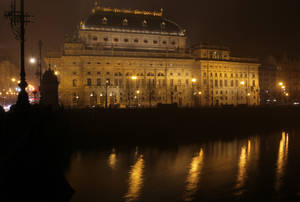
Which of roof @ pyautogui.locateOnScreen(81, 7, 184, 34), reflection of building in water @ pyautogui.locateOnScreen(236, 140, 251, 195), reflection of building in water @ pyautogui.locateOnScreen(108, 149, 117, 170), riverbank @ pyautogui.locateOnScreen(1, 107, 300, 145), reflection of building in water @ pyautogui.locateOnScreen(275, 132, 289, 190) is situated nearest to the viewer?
reflection of building in water @ pyautogui.locateOnScreen(236, 140, 251, 195)

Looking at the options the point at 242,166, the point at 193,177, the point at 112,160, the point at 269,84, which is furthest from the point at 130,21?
the point at 193,177

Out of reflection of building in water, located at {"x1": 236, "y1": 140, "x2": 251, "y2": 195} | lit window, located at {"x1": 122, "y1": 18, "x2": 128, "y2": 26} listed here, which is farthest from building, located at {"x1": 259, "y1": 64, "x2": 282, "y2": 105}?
reflection of building in water, located at {"x1": 236, "y1": 140, "x2": 251, "y2": 195}

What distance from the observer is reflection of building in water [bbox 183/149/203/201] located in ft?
85.7

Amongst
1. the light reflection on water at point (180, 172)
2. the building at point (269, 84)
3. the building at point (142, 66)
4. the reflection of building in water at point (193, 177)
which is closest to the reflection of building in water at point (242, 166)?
the light reflection on water at point (180, 172)

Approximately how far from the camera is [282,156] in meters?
41.5

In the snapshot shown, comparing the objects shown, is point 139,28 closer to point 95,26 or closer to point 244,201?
point 95,26

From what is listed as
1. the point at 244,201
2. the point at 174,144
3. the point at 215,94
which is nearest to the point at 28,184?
the point at 244,201

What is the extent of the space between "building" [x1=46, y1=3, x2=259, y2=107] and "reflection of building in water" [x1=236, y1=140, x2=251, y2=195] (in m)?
51.8

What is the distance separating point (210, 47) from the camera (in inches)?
4345

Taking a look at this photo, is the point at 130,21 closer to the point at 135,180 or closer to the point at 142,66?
the point at 142,66

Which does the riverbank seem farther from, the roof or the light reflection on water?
the roof

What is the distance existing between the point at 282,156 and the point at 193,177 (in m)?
17.0

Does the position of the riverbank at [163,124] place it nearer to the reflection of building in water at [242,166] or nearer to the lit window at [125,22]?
the reflection of building in water at [242,166]

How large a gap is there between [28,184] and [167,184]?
14.6 meters
